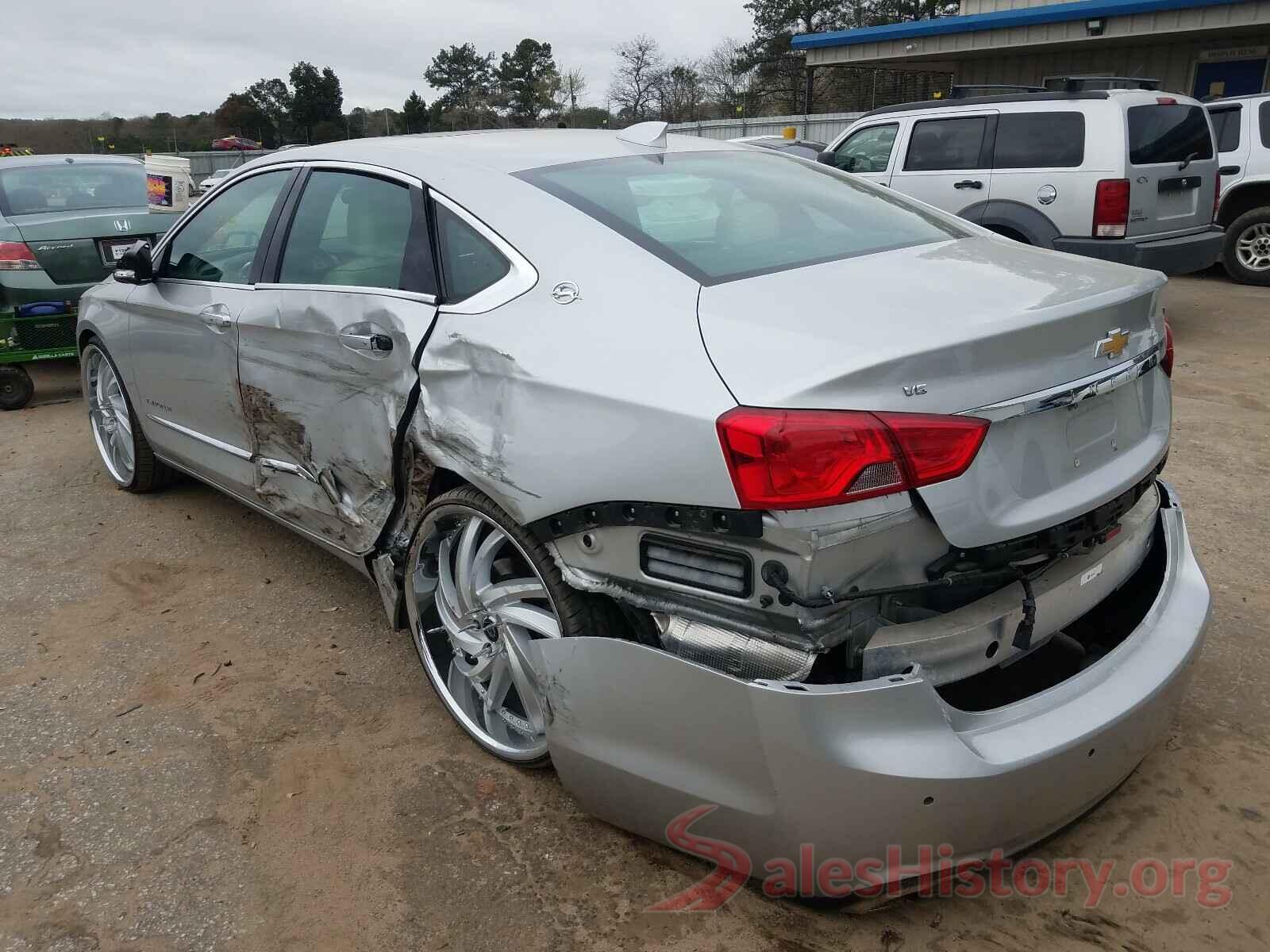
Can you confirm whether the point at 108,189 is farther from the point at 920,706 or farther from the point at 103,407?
the point at 920,706

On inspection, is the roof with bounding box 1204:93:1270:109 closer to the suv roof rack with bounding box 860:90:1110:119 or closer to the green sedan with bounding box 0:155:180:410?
the suv roof rack with bounding box 860:90:1110:119

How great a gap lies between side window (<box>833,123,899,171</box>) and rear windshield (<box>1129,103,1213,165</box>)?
2106 millimetres

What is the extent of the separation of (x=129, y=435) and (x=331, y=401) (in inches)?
93.9

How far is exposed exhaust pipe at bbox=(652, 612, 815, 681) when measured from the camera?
6.24 ft

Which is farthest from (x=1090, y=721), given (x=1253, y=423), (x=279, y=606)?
(x=1253, y=423)

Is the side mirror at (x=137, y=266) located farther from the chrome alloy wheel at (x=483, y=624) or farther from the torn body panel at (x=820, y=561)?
the torn body panel at (x=820, y=561)

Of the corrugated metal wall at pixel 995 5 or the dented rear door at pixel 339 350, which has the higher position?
the corrugated metal wall at pixel 995 5

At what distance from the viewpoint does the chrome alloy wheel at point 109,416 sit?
480 centimetres

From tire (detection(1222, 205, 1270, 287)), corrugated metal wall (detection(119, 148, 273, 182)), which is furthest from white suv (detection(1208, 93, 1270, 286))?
corrugated metal wall (detection(119, 148, 273, 182))

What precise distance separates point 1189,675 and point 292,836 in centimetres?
223

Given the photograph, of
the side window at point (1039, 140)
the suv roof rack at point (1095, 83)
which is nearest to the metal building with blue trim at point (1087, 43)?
the suv roof rack at point (1095, 83)

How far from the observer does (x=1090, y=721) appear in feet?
6.48

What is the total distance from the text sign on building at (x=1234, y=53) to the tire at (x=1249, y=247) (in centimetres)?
591

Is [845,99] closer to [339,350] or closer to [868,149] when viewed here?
[868,149]
